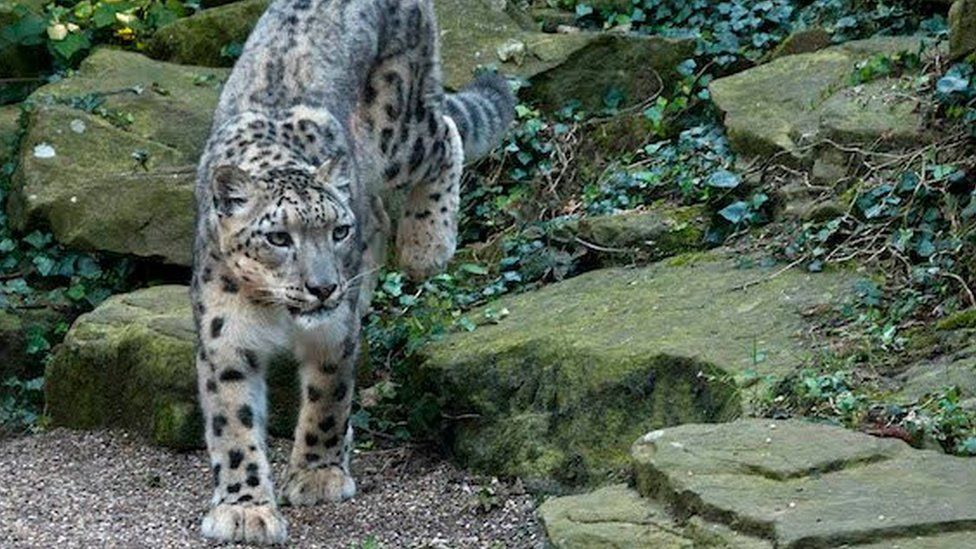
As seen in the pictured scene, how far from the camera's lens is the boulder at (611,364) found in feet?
21.7

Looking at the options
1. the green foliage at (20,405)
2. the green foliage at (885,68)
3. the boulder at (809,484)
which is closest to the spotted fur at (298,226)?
the green foliage at (20,405)

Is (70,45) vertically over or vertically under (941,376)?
under

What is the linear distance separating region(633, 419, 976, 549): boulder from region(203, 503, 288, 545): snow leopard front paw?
5.04 feet

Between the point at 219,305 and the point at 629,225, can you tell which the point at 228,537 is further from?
the point at 629,225

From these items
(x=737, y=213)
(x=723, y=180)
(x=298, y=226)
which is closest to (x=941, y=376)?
(x=737, y=213)

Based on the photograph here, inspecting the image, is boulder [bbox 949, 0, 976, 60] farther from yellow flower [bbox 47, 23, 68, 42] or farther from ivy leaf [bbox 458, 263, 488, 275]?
yellow flower [bbox 47, 23, 68, 42]

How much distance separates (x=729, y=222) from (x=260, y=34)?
2.05 meters

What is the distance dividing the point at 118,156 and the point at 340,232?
2.69m

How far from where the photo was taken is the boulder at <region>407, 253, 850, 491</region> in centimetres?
661

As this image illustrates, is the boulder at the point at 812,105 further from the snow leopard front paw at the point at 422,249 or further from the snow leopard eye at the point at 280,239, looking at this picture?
the snow leopard eye at the point at 280,239

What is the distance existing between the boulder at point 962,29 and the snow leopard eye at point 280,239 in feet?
8.82

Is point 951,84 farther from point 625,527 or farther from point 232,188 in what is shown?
point 625,527

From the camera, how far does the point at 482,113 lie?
8.91 meters

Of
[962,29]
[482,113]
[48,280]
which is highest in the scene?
[962,29]
